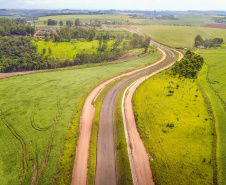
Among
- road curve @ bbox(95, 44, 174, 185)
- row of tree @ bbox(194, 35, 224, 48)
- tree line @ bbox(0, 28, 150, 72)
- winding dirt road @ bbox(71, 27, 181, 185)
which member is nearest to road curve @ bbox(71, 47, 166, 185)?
winding dirt road @ bbox(71, 27, 181, 185)

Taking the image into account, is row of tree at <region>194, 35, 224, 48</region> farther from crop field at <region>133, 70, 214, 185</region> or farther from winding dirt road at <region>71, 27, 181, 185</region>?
winding dirt road at <region>71, 27, 181, 185</region>

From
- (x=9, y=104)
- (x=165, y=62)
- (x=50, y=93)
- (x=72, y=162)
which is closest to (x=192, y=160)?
(x=72, y=162)

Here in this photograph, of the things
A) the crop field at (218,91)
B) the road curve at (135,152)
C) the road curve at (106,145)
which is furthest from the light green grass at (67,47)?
the road curve at (135,152)

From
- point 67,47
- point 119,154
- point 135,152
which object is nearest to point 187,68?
point 135,152

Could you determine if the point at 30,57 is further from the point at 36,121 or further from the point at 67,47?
the point at 36,121

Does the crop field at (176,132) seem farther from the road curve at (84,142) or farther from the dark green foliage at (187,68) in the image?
the dark green foliage at (187,68)

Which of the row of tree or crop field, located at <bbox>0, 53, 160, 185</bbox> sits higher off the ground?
the row of tree
